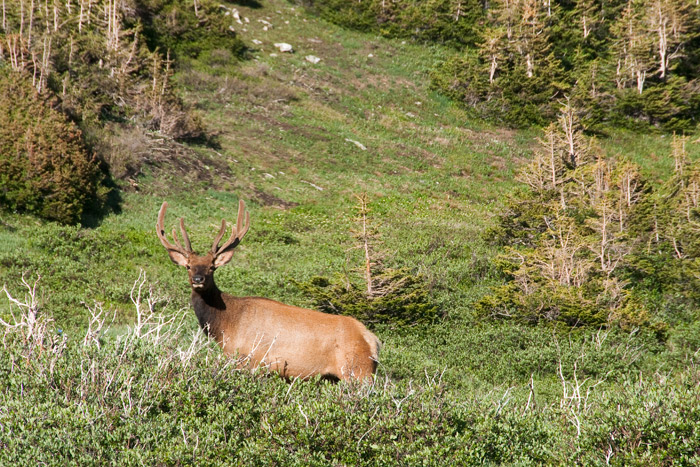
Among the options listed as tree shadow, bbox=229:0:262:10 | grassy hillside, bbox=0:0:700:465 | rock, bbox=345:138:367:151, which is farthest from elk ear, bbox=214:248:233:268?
tree shadow, bbox=229:0:262:10

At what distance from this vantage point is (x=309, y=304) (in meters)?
13.2

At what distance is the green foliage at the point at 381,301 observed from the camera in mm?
12406

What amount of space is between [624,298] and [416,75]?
36367 millimetres

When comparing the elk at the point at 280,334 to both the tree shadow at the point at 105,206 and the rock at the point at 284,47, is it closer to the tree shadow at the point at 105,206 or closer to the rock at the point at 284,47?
the tree shadow at the point at 105,206

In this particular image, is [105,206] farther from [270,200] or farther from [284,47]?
[284,47]

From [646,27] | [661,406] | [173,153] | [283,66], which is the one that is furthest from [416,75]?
[661,406]

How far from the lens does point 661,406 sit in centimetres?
543

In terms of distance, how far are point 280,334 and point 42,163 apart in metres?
12.7

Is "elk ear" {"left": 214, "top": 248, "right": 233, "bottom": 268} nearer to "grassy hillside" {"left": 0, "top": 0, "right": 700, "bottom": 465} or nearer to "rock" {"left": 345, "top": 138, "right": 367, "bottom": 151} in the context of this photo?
"grassy hillside" {"left": 0, "top": 0, "right": 700, "bottom": 465}

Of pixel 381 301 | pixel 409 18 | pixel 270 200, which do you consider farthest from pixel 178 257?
pixel 409 18

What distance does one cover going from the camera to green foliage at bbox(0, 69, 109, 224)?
1652 cm

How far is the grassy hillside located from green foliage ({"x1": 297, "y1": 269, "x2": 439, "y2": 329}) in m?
0.41

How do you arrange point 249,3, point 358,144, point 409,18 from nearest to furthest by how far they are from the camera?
point 358,144 < point 249,3 < point 409,18

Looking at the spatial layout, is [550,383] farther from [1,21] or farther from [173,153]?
[1,21]
